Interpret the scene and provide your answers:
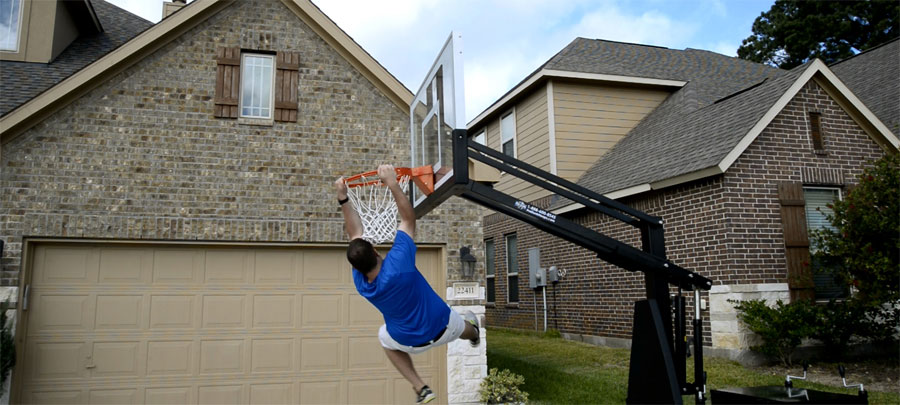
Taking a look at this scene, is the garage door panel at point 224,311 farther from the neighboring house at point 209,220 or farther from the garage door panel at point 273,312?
the garage door panel at point 273,312

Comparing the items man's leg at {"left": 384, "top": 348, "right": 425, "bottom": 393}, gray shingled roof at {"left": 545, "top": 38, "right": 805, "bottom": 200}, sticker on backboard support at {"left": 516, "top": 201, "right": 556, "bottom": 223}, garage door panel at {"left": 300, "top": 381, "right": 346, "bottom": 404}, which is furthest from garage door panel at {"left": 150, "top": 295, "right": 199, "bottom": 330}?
gray shingled roof at {"left": 545, "top": 38, "right": 805, "bottom": 200}

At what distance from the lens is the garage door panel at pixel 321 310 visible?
956cm

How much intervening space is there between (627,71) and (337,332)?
34.6 ft

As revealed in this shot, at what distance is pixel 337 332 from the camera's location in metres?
9.59

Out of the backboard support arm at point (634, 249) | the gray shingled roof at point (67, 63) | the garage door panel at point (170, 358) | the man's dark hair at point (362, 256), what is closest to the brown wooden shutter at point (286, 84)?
the gray shingled roof at point (67, 63)

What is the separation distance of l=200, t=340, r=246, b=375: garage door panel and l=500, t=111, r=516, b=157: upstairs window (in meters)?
10.2

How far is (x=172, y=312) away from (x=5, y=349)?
1919mm

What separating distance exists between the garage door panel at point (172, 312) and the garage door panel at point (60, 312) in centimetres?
77

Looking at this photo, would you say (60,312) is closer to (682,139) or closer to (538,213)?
(538,213)

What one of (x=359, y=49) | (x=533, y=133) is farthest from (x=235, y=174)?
(x=533, y=133)

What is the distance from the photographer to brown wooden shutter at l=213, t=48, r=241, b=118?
9516 mm

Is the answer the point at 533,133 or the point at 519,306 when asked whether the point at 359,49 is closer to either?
the point at 533,133

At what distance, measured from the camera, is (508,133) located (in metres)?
18.2

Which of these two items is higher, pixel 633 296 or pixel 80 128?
pixel 80 128
